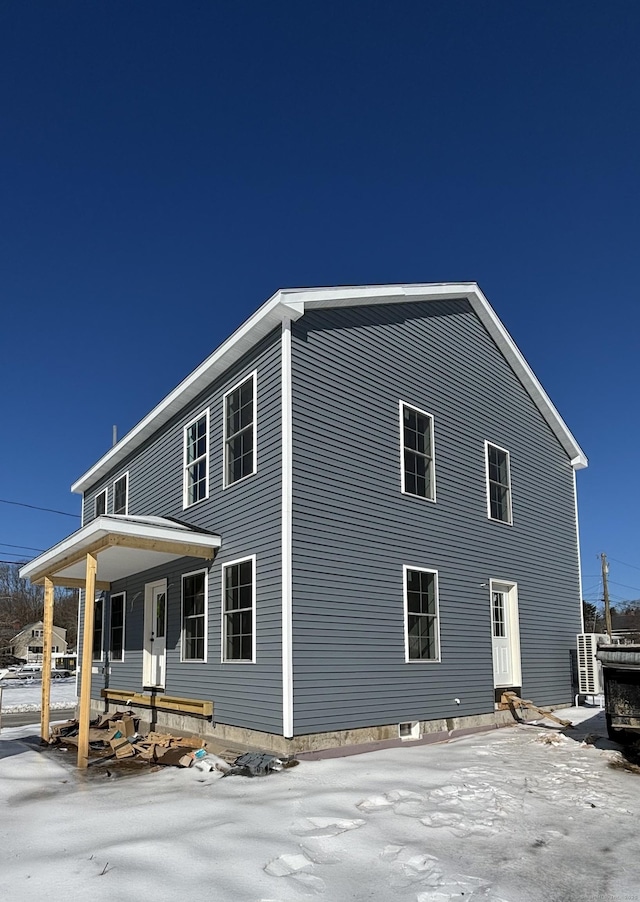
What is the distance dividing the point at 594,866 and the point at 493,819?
126cm

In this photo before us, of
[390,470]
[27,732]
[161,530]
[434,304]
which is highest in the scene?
[434,304]

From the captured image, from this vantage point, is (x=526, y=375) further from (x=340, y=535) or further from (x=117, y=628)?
(x=117, y=628)

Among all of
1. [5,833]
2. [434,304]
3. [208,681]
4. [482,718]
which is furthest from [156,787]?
[434,304]

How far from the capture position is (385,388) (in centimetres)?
1188

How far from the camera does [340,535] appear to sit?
416 inches

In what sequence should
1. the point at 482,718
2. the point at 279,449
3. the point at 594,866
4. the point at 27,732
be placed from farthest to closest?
the point at 27,732 < the point at 482,718 < the point at 279,449 < the point at 594,866

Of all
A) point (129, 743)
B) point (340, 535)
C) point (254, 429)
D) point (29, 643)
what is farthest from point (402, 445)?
point (29, 643)

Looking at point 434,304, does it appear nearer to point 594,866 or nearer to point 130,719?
point 130,719

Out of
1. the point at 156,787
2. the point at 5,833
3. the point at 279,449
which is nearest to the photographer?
the point at 5,833

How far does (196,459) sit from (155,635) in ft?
11.7

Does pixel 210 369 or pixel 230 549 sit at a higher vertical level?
pixel 210 369

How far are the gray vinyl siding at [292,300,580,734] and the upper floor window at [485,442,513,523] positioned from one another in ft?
0.73

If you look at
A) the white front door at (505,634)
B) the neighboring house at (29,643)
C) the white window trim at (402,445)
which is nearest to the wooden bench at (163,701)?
the white window trim at (402,445)

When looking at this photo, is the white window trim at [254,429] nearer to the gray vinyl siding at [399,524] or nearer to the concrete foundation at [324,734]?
the gray vinyl siding at [399,524]
